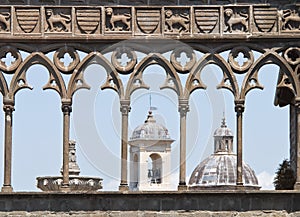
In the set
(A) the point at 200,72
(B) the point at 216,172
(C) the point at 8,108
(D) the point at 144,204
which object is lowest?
(D) the point at 144,204

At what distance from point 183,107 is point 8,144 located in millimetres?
3096

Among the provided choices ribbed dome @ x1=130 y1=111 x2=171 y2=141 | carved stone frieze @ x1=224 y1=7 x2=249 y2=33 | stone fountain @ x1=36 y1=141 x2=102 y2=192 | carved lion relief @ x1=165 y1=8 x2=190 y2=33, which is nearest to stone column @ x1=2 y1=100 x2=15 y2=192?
carved lion relief @ x1=165 y1=8 x2=190 y2=33

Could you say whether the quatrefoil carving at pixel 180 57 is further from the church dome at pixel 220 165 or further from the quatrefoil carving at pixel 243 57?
the church dome at pixel 220 165

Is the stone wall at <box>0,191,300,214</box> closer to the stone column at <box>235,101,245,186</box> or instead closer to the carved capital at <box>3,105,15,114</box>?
the stone column at <box>235,101,245,186</box>

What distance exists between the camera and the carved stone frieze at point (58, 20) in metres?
22.2

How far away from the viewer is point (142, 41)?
873 inches

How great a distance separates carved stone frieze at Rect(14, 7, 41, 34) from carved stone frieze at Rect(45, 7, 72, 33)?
0.16 m

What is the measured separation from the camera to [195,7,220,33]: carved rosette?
72.9 feet

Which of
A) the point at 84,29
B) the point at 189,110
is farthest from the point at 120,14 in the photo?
the point at 189,110

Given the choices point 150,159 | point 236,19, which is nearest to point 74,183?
point 236,19

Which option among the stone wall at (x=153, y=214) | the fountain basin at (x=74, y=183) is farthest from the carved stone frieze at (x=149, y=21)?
the fountain basin at (x=74, y=183)

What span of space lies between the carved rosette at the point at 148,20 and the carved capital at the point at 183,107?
1.32 meters

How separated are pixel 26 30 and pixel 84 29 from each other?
1.02 metres

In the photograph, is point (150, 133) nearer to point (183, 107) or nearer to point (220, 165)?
point (220, 165)
